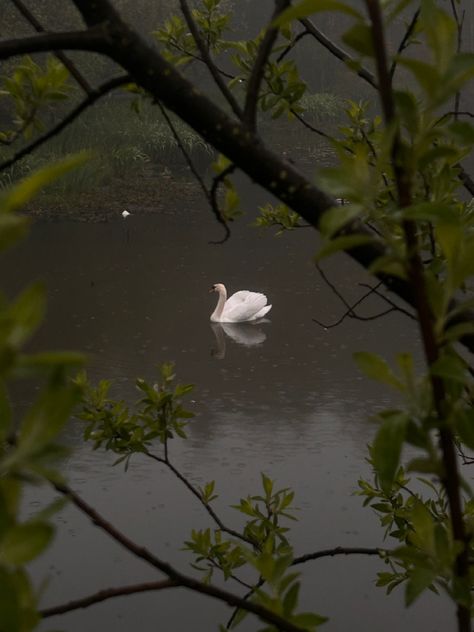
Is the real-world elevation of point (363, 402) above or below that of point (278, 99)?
below

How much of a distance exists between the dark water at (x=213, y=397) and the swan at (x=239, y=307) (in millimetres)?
77

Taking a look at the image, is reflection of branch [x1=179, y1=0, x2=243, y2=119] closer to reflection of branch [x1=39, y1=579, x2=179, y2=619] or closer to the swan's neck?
reflection of branch [x1=39, y1=579, x2=179, y2=619]

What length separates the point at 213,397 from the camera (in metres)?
4.33

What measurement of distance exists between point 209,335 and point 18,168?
4035 millimetres

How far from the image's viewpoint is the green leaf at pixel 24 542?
0.25m

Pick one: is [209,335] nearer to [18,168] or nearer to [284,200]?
[18,168]

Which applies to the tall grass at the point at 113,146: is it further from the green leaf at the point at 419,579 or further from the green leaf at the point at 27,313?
the green leaf at the point at 27,313

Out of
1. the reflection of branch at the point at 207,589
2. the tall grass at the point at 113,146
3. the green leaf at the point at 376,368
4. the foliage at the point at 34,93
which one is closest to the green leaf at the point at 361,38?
the green leaf at the point at 376,368

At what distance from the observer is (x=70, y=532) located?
3.21 m

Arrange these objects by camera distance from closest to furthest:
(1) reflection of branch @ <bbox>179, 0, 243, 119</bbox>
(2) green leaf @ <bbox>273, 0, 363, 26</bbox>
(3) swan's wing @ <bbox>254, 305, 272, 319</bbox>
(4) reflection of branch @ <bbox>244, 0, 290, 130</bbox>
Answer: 1. (2) green leaf @ <bbox>273, 0, 363, 26</bbox>
2. (4) reflection of branch @ <bbox>244, 0, 290, 130</bbox>
3. (1) reflection of branch @ <bbox>179, 0, 243, 119</bbox>
4. (3) swan's wing @ <bbox>254, 305, 272, 319</bbox>

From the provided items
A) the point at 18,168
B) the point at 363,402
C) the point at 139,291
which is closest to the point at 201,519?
the point at 363,402

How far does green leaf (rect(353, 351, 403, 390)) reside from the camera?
375 mm

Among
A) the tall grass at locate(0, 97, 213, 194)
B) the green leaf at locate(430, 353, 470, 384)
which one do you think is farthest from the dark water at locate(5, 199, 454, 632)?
the green leaf at locate(430, 353, 470, 384)

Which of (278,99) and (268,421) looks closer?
(278,99)
